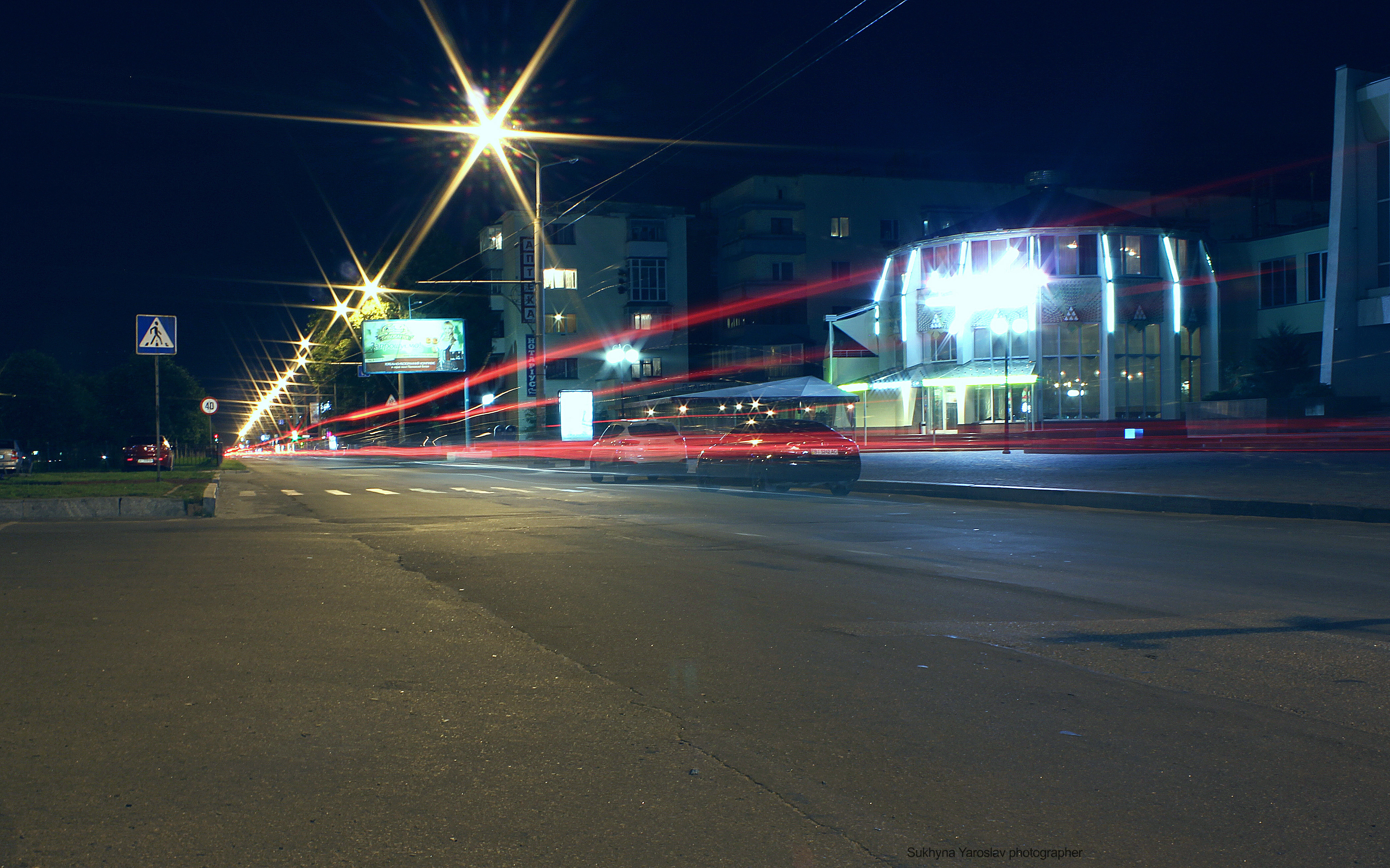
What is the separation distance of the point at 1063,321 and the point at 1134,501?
37.1 m

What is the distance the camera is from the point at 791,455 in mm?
22031

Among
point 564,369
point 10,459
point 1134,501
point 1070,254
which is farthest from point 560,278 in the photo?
point 1134,501

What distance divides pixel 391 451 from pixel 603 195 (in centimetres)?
2296

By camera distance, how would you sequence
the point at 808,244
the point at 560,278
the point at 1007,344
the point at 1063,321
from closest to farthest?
1. the point at 1007,344
2. the point at 1063,321
3. the point at 808,244
4. the point at 560,278

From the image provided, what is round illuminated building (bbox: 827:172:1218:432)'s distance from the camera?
53000mm

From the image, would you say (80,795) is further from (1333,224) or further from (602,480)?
(1333,224)

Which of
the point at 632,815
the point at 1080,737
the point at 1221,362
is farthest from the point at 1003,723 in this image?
the point at 1221,362

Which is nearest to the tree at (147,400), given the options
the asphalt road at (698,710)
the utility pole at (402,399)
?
the utility pole at (402,399)

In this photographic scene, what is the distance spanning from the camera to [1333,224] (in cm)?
4166

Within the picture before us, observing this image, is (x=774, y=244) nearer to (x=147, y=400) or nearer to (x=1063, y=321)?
(x=1063, y=321)

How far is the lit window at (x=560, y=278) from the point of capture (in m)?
74.8

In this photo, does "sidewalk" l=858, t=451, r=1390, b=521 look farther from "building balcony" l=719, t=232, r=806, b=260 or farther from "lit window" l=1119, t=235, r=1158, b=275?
"building balcony" l=719, t=232, r=806, b=260

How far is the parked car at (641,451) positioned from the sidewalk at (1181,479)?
5004 mm

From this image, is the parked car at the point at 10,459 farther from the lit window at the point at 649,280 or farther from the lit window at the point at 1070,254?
the lit window at the point at 1070,254
